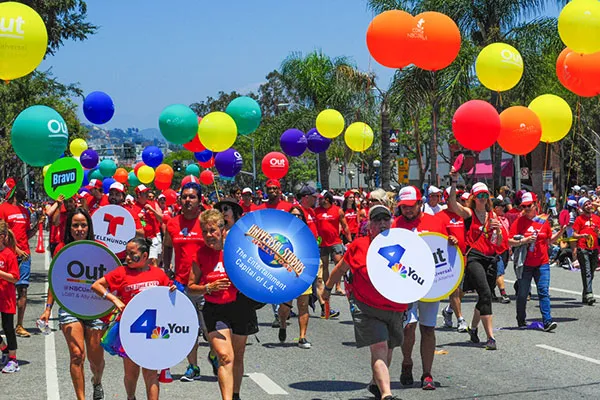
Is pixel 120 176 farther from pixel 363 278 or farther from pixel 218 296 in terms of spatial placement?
pixel 363 278

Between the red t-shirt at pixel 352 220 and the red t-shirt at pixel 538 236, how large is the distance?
18.8ft

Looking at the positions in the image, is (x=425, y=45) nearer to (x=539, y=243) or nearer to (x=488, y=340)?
(x=539, y=243)

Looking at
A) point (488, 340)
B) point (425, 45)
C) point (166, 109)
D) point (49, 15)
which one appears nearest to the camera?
point (488, 340)

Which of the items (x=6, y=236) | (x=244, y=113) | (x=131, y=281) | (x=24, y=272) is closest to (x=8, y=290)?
(x=6, y=236)

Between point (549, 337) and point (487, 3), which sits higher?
point (487, 3)

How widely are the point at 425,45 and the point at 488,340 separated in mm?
4355

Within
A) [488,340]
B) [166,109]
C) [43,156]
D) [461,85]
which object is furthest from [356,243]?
[461,85]

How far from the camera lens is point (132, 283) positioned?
22.2 ft

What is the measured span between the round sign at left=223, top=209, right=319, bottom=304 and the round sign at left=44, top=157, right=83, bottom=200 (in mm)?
→ 3760

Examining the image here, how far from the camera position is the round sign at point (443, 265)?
27.0 feet

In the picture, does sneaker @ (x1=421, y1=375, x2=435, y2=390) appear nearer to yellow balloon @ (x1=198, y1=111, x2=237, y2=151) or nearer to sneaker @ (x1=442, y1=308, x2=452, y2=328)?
sneaker @ (x1=442, y1=308, x2=452, y2=328)

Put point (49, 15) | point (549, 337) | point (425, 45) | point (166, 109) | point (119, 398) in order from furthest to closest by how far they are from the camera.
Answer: point (49, 15) < point (166, 109) < point (425, 45) < point (549, 337) < point (119, 398)

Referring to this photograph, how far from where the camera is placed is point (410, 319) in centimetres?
830

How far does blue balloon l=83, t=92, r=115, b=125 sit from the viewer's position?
16.7m
